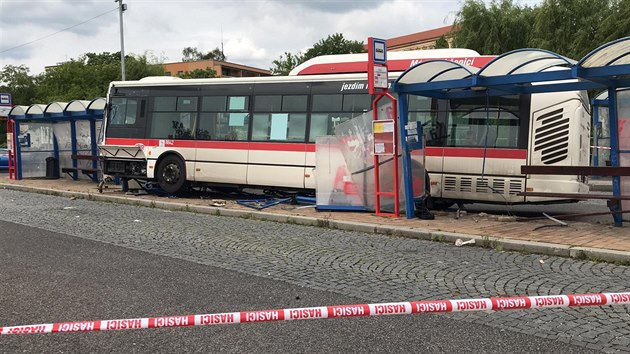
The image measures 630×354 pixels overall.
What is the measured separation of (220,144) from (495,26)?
2074 cm

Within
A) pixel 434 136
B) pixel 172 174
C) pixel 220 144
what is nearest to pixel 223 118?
pixel 220 144

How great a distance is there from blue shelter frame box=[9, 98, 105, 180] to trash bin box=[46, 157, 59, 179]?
0.19 metres


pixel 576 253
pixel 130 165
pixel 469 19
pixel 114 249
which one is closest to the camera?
pixel 576 253

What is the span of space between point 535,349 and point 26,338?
157 inches

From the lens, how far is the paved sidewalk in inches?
280

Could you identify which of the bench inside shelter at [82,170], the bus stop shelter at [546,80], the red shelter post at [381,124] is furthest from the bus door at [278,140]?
the bench inside shelter at [82,170]

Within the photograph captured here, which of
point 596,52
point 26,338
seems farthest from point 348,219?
point 26,338

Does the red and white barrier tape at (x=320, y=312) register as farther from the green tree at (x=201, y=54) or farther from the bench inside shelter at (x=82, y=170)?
the green tree at (x=201, y=54)

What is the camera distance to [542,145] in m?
10.1

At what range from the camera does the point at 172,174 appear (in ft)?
46.2

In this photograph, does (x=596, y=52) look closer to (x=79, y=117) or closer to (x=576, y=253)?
(x=576, y=253)

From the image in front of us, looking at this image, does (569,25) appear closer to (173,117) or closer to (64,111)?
(173,117)

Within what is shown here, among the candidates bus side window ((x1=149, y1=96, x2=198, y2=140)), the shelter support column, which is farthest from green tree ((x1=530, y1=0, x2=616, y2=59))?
bus side window ((x1=149, y1=96, x2=198, y2=140))

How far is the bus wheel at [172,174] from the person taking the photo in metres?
14.0
